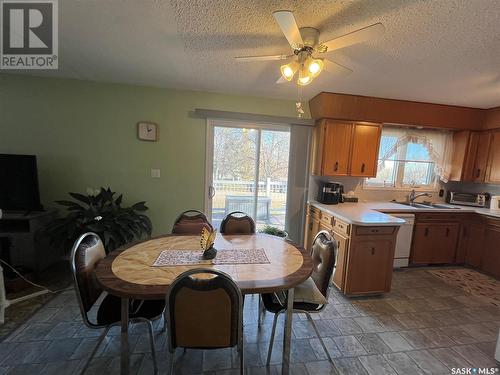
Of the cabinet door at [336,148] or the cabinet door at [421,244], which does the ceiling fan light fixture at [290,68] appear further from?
the cabinet door at [421,244]

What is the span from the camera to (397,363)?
5.44 feet

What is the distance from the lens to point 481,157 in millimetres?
3471

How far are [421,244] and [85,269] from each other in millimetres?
3894

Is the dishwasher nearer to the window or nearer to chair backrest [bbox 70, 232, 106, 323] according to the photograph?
the window

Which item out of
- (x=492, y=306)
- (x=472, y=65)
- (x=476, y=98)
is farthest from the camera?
(x=476, y=98)

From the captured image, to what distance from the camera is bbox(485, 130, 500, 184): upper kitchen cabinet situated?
129 inches

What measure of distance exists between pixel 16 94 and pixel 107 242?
217cm

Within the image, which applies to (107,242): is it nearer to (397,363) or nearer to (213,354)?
(213,354)

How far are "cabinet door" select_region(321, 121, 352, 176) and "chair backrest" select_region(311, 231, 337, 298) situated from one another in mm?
1567

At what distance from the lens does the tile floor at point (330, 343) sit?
1584 mm

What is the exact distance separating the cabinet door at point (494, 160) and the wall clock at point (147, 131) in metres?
4.81

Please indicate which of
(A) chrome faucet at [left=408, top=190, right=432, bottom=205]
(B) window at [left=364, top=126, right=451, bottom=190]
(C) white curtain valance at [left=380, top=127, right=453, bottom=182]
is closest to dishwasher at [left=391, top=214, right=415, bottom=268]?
(A) chrome faucet at [left=408, top=190, right=432, bottom=205]

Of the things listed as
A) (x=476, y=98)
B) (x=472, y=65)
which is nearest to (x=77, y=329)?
(x=472, y=65)

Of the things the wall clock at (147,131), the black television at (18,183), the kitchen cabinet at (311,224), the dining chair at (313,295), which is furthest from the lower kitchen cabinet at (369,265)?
the black television at (18,183)
